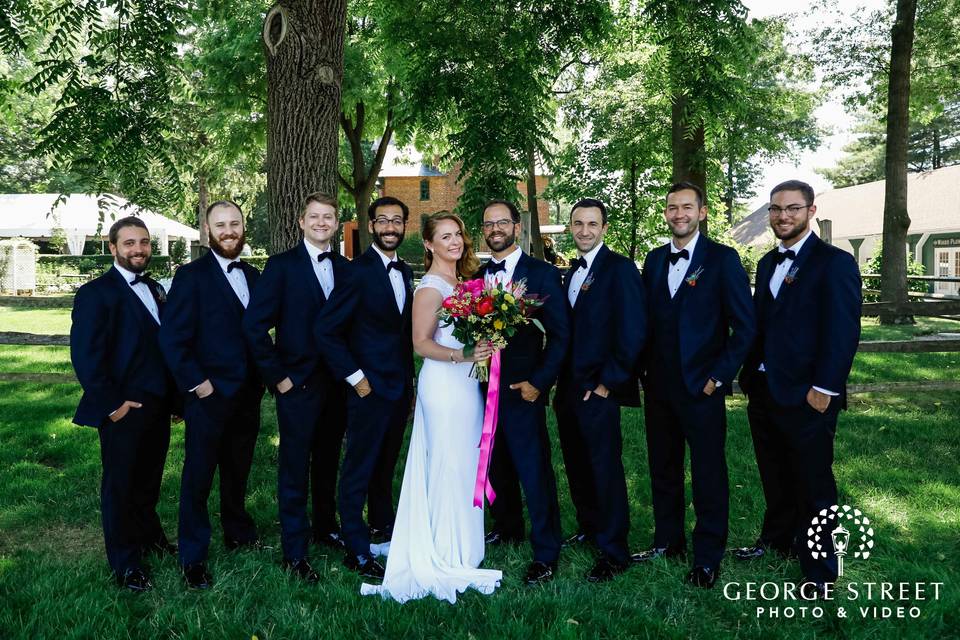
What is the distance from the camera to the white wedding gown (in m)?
4.77

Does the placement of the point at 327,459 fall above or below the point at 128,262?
below

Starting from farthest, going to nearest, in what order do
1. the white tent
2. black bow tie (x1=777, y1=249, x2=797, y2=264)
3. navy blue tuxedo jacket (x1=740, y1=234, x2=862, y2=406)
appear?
the white tent
black bow tie (x1=777, y1=249, x2=797, y2=264)
navy blue tuxedo jacket (x1=740, y1=234, x2=862, y2=406)

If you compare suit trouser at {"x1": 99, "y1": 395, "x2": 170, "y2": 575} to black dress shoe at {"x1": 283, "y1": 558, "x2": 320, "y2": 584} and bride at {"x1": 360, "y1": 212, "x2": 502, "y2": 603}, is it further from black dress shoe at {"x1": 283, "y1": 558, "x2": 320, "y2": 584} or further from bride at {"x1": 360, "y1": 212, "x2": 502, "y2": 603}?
bride at {"x1": 360, "y1": 212, "x2": 502, "y2": 603}

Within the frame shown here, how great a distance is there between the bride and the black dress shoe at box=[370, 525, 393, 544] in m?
0.61

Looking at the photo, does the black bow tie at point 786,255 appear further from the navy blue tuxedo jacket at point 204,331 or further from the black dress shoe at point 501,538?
the navy blue tuxedo jacket at point 204,331

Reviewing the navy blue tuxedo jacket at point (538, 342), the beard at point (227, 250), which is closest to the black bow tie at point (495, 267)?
the navy blue tuxedo jacket at point (538, 342)

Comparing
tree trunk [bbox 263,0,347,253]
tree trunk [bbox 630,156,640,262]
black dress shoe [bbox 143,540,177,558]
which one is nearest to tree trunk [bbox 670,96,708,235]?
tree trunk [bbox 630,156,640,262]

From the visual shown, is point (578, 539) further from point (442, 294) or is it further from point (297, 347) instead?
point (297, 347)

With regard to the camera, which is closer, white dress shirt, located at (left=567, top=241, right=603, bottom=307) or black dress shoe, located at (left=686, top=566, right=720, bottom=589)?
black dress shoe, located at (left=686, top=566, right=720, bottom=589)

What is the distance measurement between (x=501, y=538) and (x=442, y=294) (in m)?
2.03

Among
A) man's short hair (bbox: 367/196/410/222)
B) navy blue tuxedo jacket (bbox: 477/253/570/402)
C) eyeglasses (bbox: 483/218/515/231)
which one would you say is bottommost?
navy blue tuxedo jacket (bbox: 477/253/570/402)

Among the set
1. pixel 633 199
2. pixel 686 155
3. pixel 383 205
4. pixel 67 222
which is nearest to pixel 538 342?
pixel 383 205

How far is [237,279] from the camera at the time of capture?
4918mm

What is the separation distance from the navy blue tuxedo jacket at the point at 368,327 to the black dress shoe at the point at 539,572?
1488 millimetres
